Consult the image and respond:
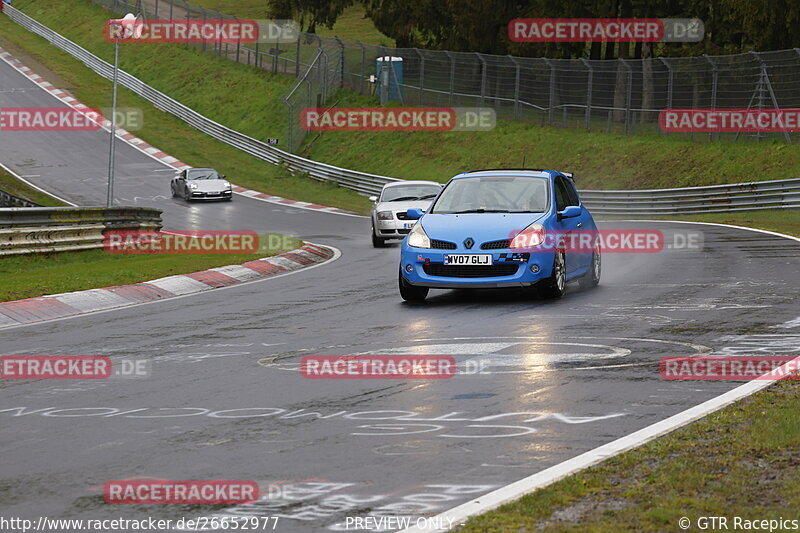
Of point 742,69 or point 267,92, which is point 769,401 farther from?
point 267,92

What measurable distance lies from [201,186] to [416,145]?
11.8 metres

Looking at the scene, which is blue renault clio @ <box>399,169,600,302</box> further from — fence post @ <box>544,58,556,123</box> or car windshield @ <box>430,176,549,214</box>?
fence post @ <box>544,58,556,123</box>

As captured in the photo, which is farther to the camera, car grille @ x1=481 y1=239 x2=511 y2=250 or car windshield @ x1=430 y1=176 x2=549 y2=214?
car windshield @ x1=430 y1=176 x2=549 y2=214

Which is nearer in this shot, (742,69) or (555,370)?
(555,370)

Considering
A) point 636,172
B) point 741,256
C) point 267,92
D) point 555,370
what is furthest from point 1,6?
point 555,370

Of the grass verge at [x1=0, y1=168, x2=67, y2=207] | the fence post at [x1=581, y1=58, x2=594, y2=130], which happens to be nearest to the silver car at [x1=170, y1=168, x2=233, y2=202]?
the grass verge at [x1=0, y1=168, x2=67, y2=207]

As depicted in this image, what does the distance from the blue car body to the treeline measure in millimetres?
28881

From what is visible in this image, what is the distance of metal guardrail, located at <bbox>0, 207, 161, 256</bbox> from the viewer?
76.6ft

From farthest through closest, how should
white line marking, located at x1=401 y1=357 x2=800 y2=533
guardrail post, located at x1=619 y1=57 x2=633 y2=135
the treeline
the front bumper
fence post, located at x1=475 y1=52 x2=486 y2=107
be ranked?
fence post, located at x1=475 y1=52 x2=486 y2=107 → guardrail post, located at x1=619 y1=57 x2=633 y2=135 → the treeline → the front bumper → white line marking, located at x1=401 y1=357 x2=800 y2=533

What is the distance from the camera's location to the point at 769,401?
763cm

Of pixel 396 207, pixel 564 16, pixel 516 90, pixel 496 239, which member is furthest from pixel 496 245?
pixel 564 16

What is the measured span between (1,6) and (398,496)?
300ft

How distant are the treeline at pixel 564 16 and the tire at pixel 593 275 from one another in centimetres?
2700

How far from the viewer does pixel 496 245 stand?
556 inches
